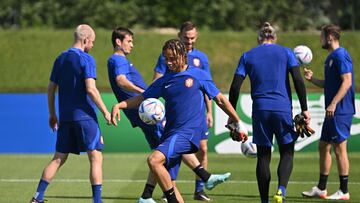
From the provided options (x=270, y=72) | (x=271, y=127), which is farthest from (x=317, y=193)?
(x=270, y=72)

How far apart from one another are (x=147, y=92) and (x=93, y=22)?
31291 millimetres

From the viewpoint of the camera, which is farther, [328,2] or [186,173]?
[328,2]

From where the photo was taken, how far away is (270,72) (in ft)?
35.3

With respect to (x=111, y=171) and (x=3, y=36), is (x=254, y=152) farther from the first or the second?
(x=3, y=36)

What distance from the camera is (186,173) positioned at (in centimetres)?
1533

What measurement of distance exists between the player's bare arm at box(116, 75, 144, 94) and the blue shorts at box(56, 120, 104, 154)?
114cm

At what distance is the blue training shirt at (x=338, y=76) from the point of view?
1198 centimetres

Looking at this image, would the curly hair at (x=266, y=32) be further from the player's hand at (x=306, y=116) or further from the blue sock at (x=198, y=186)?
the blue sock at (x=198, y=186)

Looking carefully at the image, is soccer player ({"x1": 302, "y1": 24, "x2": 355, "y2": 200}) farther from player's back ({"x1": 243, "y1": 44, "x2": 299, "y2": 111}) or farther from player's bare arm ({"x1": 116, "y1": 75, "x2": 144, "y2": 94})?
player's bare arm ({"x1": 116, "y1": 75, "x2": 144, "y2": 94})

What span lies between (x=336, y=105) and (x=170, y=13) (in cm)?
3033

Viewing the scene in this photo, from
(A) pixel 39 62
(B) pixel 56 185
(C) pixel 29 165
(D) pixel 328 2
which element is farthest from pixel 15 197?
(D) pixel 328 2

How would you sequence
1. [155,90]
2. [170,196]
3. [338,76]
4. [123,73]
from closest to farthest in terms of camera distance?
[170,196]
[155,90]
[123,73]
[338,76]

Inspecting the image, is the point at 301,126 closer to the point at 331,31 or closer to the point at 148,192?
the point at 331,31

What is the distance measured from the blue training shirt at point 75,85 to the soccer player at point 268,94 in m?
1.65
